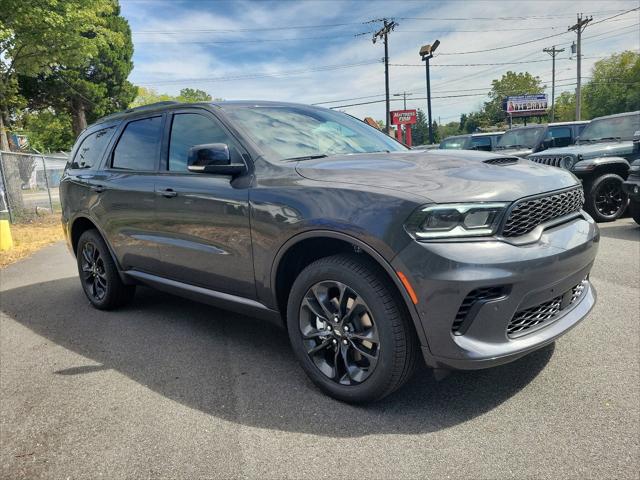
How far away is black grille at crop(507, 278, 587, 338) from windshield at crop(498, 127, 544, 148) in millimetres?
10425

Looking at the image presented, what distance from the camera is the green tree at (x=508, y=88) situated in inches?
3118

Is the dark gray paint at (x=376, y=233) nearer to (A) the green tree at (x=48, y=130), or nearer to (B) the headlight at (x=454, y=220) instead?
(B) the headlight at (x=454, y=220)

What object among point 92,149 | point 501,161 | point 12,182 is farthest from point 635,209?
point 12,182

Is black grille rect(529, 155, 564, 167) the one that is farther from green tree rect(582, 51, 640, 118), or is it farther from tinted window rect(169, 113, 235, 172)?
green tree rect(582, 51, 640, 118)

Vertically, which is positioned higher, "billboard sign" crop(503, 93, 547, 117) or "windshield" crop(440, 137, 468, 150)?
"billboard sign" crop(503, 93, 547, 117)

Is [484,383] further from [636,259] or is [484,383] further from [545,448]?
[636,259]

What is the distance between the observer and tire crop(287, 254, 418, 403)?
2445 millimetres

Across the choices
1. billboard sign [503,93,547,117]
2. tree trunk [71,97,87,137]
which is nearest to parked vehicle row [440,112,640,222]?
tree trunk [71,97,87,137]

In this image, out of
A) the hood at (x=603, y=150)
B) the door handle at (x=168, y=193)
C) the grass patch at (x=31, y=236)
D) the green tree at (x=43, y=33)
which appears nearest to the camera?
the door handle at (x=168, y=193)

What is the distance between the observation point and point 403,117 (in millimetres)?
42438

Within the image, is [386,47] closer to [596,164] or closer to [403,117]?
[403,117]

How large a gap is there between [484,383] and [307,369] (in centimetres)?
106

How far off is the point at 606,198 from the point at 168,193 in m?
7.54

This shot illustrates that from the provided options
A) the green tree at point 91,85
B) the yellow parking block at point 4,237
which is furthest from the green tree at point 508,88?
the yellow parking block at point 4,237
